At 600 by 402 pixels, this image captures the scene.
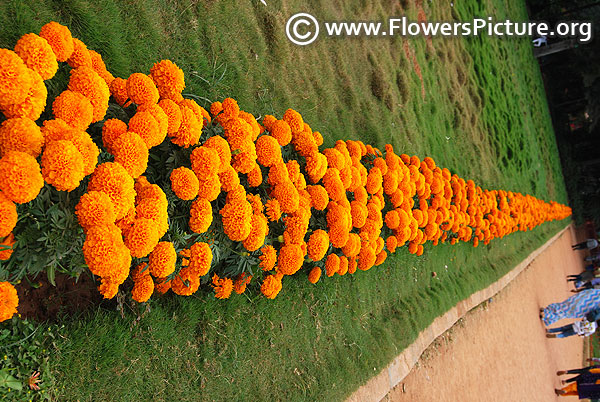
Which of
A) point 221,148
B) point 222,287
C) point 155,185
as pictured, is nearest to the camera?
point 155,185

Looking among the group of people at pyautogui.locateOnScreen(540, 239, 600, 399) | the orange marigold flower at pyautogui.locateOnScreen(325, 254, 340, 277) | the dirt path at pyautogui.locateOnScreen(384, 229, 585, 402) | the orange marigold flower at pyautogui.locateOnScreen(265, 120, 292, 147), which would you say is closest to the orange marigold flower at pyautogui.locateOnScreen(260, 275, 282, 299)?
the orange marigold flower at pyautogui.locateOnScreen(325, 254, 340, 277)

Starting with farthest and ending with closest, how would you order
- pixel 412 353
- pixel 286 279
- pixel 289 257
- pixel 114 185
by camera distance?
1. pixel 412 353
2. pixel 286 279
3. pixel 289 257
4. pixel 114 185

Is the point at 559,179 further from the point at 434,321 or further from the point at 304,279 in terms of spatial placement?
the point at 304,279

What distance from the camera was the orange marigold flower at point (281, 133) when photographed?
3004 mm

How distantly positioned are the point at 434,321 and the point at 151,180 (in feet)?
13.8

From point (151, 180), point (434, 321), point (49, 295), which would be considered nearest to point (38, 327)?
point (49, 295)

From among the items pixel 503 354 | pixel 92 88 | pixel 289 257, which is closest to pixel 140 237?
pixel 92 88

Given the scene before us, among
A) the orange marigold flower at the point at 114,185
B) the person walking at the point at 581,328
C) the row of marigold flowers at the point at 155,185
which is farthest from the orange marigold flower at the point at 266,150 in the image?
the person walking at the point at 581,328

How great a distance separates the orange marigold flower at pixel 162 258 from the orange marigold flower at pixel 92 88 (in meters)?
0.65

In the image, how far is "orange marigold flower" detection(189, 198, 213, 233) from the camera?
2.21 meters

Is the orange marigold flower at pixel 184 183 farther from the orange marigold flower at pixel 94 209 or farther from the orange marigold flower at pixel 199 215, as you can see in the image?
the orange marigold flower at pixel 94 209

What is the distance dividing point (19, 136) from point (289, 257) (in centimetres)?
166

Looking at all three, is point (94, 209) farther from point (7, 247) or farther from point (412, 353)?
point (412, 353)

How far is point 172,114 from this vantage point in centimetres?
Result: 215
